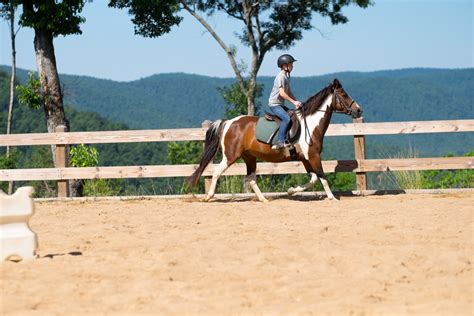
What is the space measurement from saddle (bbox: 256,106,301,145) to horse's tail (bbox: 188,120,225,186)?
0.74m

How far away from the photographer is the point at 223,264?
7.84 metres

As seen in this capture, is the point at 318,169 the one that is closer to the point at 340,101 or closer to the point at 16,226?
the point at 340,101

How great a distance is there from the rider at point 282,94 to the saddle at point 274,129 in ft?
0.33

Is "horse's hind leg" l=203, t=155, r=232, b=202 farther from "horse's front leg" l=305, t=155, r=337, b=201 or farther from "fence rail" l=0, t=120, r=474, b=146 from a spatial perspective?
"horse's front leg" l=305, t=155, r=337, b=201

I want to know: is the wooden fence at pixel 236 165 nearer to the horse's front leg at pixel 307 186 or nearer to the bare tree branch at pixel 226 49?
the horse's front leg at pixel 307 186

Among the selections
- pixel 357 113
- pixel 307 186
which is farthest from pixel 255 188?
pixel 357 113

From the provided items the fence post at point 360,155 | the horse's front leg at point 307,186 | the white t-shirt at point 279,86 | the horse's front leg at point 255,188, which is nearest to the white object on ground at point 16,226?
the white t-shirt at point 279,86

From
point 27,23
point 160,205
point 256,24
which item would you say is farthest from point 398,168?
point 256,24

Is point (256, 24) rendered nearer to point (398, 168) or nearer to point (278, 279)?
point (398, 168)

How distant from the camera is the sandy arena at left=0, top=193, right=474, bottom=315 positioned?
250 inches

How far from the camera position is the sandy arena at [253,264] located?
6.35m

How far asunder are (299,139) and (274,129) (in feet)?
1.46

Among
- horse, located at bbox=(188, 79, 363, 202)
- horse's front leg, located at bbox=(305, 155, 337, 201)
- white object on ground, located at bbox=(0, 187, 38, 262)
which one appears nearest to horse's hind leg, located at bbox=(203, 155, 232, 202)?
horse, located at bbox=(188, 79, 363, 202)

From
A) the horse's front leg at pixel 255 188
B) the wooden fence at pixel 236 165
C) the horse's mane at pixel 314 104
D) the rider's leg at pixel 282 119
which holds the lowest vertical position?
the horse's front leg at pixel 255 188
